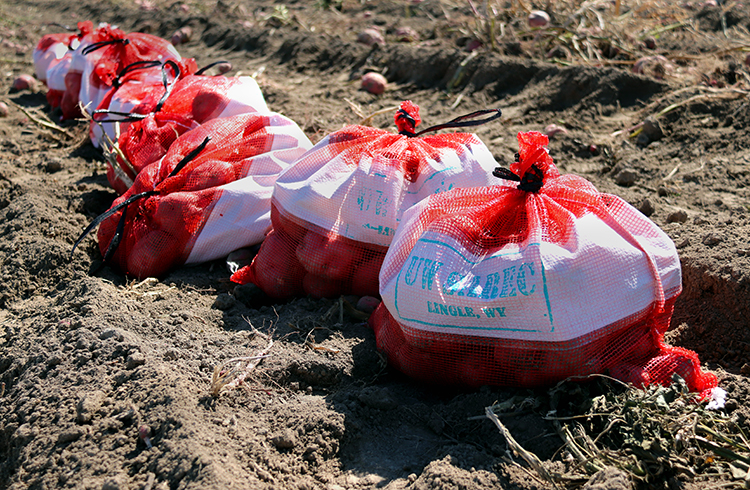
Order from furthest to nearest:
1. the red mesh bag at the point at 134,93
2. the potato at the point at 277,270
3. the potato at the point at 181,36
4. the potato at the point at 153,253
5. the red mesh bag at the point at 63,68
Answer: the potato at the point at 181,36
the red mesh bag at the point at 63,68
the red mesh bag at the point at 134,93
the potato at the point at 153,253
the potato at the point at 277,270

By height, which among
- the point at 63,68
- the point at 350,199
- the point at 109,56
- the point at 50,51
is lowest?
the point at 50,51

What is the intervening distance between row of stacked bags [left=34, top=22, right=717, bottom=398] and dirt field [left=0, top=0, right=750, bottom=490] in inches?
4.7

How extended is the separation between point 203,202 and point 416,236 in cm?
105

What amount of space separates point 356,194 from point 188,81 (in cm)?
162

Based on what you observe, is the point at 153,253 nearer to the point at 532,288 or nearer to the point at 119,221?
the point at 119,221

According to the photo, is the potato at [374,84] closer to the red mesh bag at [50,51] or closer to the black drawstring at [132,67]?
the black drawstring at [132,67]

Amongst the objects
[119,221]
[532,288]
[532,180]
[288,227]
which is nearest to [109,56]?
[119,221]

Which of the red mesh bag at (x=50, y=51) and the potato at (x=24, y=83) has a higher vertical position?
the red mesh bag at (x=50, y=51)

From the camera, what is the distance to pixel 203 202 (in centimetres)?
251

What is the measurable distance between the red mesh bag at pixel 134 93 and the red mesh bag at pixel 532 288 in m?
2.01

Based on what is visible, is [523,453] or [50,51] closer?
[523,453]

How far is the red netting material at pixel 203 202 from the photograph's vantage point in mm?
2508

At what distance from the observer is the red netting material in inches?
98.7

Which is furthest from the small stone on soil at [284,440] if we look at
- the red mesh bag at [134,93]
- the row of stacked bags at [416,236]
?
the red mesh bag at [134,93]
